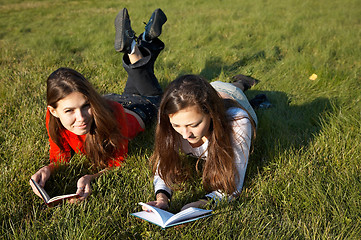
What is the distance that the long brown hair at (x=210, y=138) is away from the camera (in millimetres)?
2230

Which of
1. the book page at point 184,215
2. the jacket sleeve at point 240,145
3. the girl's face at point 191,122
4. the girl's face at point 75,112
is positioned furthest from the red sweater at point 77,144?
the book page at point 184,215

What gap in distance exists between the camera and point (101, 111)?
2688 mm

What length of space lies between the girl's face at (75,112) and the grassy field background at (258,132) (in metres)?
0.45

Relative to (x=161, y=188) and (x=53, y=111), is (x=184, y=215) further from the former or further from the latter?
(x=53, y=111)

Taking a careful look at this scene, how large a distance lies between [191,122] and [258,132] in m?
1.28

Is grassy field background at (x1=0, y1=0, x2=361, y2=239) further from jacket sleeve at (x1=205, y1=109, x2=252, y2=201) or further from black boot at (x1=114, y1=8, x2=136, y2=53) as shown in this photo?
black boot at (x1=114, y1=8, x2=136, y2=53)

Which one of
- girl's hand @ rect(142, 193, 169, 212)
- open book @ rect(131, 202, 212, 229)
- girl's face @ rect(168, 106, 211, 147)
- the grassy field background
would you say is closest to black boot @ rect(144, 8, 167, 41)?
the grassy field background

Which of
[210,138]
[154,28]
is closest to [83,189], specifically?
[210,138]

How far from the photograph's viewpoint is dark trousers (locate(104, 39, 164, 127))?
11.9ft

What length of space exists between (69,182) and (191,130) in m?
1.25

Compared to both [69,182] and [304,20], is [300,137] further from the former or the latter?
[304,20]

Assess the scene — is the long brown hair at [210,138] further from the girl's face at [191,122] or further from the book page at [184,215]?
the book page at [184,215]

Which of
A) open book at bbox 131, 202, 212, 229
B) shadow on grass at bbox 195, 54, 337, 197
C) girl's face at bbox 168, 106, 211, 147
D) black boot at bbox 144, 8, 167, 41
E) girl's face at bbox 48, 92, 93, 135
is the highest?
black boot at bbox 144, 8, 167, 41

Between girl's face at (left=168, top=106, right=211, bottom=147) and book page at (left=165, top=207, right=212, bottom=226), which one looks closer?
book page at (left=165, top=207, right=212, bottom=226)
